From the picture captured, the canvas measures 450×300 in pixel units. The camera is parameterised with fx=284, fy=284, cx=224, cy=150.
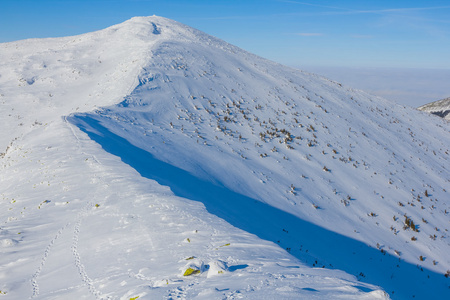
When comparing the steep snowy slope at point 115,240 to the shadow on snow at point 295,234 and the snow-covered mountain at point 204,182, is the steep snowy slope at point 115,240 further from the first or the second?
the shadow on snow at point 295,234

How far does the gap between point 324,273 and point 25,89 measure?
33904mm

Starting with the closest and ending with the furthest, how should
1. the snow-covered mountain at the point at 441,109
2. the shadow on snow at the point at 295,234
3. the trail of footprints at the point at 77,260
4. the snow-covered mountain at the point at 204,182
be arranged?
the trail of footprints at the point at 77,260 < the snow-covered mountain at the point at 204,182 < the shadow on snow at the point at 295,234 < the snow-covered mountain at the point at 441,109

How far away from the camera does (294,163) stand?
2055cm

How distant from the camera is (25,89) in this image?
2969cm

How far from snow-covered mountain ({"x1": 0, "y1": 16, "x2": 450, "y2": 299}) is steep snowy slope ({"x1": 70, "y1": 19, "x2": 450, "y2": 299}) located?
0.13 metres

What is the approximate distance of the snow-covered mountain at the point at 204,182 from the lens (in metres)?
7.00

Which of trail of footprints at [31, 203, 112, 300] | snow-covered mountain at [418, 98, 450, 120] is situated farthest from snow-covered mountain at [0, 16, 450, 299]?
snow-covered mountain at [418, 98, 450, 120]

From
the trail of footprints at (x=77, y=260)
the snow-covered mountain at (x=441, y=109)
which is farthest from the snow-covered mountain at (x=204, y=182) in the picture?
the snow-covered mountain at (x=441, y=109)

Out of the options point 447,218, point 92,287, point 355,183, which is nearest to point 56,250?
point 92,287

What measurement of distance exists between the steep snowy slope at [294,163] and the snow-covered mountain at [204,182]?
0.13 metres

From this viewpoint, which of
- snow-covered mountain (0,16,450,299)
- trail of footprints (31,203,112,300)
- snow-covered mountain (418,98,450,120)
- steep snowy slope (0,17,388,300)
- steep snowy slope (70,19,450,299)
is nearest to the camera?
steep snowy slope (0,17,388,300)

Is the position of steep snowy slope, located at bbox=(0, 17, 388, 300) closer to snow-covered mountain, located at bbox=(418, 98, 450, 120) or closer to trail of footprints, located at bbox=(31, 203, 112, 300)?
trail of footprints, located at bbox=(31, 203, 112, 300)

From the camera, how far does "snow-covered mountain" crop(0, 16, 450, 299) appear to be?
23.0 ft

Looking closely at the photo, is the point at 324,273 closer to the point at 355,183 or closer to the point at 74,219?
the point at 74,219
